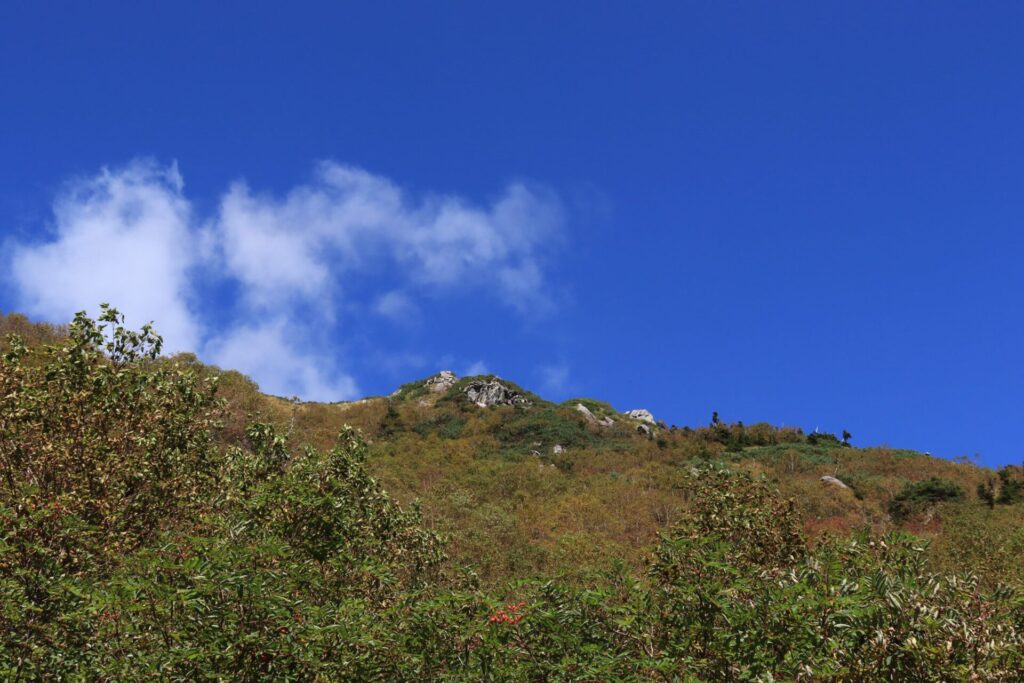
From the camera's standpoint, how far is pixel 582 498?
42.8 m

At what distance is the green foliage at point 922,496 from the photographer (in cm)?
4075

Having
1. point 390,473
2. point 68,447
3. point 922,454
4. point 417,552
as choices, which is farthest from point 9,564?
point 922,454

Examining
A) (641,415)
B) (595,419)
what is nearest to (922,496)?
(595,419)

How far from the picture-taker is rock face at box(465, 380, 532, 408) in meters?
69.8

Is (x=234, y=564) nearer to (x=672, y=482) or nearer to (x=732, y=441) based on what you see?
(x=672, y=482)

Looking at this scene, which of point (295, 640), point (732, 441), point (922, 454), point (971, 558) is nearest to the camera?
point (295, 640)

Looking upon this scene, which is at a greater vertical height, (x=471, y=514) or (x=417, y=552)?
(x=471, y=514)

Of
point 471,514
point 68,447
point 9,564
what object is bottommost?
point 9,564

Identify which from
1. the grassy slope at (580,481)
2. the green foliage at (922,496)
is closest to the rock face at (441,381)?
the grassy slope at (580,481)

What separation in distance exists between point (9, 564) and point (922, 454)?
59949mm

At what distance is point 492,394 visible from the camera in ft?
232

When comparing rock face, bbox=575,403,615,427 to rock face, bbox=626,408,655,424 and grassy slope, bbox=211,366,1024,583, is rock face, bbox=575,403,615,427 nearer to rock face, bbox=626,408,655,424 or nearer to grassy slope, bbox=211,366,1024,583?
grassy slope, bbox=211,366,1024,583

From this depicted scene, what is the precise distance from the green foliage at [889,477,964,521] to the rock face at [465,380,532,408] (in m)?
35.8

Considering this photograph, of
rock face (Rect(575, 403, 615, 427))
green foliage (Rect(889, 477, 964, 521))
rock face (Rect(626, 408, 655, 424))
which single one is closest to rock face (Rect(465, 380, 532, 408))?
rock face (Rect(575, 403, 615, 427))
